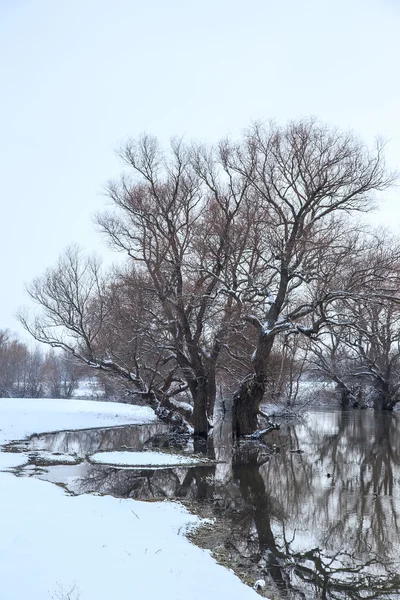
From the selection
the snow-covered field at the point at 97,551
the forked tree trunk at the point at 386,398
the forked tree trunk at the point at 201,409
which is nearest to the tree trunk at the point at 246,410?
the forked tree trunk at the point at 201,409

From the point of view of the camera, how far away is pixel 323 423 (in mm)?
34094

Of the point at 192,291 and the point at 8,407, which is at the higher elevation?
the point at 192,291

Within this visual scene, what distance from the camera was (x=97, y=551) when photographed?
705 centimetres

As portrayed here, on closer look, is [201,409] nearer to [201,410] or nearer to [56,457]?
[201,410]

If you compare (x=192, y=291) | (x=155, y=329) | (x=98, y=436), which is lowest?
(x=98, y=436)

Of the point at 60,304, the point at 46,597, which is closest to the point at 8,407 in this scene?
the point at 60,304

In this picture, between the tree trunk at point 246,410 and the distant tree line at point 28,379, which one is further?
the distant tree line at point 28,379

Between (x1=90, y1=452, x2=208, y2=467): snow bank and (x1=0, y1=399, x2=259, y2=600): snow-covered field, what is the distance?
5188mm

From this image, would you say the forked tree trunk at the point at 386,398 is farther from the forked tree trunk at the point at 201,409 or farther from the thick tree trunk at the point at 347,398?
the forked tree trunk at the point at 201,409

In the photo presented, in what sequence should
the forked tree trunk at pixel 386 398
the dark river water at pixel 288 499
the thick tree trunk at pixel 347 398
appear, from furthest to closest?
the thick tree trunk at pixel 347 398 < the forked tree trunk at pixel 386 398 < the dark river water at pixel 288 499

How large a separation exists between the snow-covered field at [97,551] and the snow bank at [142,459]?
5.19 meters

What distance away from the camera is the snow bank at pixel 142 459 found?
16.9 m

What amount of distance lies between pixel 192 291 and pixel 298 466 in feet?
34.2

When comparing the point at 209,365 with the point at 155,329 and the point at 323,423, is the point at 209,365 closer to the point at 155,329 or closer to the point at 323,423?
the point at 155,329
